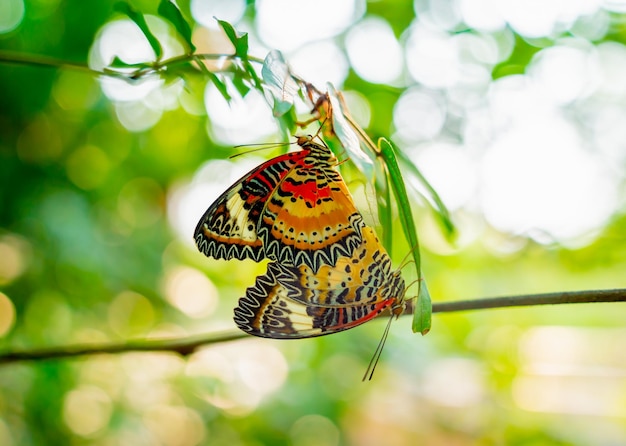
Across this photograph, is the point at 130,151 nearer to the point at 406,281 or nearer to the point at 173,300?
the point at 173,300

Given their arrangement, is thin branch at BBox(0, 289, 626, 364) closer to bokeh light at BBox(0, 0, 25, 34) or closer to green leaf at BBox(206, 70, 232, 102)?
green leaf at BBox(206, 70, 232, 102)

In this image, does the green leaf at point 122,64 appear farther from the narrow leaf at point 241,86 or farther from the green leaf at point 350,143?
the green leaf at point 350,143

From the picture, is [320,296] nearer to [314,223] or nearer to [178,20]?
[314,223]

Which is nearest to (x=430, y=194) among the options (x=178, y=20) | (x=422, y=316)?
(x=422, y=316)

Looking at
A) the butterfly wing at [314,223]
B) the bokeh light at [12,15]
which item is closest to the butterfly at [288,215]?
the butterfly wing at [314,223]

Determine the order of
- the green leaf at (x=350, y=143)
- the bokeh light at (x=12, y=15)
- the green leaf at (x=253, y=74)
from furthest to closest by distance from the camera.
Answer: the bokeh light at (x=12, y=15), the green leaf at (x=253, y=74), the green leaf at (x=350, y=143)

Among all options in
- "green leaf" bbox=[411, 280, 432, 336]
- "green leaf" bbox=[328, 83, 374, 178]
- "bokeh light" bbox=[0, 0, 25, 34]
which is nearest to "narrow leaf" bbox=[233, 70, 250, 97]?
"green leaf" bbox=[328, 83, 374, 178]

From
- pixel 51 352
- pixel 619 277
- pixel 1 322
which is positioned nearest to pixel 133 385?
pixel 1 322
